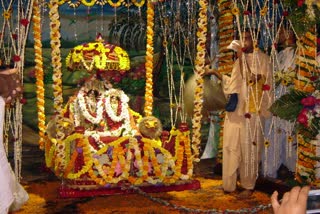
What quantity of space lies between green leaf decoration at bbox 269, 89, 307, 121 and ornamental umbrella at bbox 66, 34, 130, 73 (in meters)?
2.51

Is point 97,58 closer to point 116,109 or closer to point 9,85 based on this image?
point 116,109

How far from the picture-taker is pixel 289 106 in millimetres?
4332

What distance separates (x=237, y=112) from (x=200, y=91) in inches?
22.2

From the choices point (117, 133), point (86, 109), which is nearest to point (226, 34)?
point (117, 133)

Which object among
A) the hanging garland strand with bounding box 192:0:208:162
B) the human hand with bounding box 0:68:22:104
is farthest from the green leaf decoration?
the human hand with bounding box 0:68:22:104

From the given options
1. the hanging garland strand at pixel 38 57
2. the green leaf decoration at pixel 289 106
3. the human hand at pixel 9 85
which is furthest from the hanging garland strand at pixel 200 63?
the human hand at pixel 9 85

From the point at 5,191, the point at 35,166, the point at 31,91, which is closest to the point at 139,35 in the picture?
the point at 31,91

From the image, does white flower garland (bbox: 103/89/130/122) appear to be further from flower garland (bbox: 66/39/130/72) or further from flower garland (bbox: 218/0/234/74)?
flower garland (bbox: 218/0/234/74)

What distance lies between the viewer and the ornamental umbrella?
20.5 ft

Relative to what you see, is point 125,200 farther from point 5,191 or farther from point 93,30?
point 93,30

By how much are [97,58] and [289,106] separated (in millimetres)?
2702

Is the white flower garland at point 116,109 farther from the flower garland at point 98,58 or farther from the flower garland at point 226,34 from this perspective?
the flower garland at point 226,34

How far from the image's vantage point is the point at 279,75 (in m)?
5.43

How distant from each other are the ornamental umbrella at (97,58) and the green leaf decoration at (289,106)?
2505 millimetres
